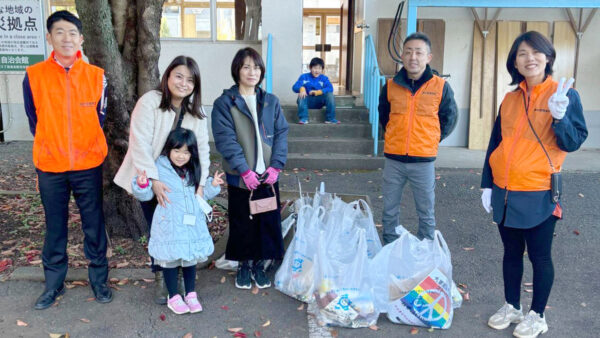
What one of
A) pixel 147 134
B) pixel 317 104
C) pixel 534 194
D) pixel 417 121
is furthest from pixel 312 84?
pixel 534 194

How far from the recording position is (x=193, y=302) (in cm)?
329

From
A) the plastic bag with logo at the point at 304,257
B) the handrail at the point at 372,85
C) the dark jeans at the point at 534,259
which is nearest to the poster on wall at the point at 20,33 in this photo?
the handrail at the point at 372,85

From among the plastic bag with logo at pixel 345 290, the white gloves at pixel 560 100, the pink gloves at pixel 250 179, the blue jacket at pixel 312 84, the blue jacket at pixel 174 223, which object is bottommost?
the plastic bag with logo at pixel 345 290

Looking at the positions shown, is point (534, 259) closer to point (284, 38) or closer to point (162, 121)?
point (162, 121)

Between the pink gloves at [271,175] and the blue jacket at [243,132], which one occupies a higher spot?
the blue jacket at [243,132]

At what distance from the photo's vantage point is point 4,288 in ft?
11.7

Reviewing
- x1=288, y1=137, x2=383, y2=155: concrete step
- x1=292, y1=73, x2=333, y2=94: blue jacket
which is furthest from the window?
x1=288, y1=137, x2=383, y2=155: concrete step

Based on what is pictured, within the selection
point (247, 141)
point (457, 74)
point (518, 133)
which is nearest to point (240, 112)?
point (247, 141)

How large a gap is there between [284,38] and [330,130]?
181cm

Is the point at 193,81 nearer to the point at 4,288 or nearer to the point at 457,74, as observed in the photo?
the point at 4,288

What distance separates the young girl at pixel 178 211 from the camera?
10.2 feet

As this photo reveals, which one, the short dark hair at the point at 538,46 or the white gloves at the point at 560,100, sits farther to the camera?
the short dark hair at the point at 538,46

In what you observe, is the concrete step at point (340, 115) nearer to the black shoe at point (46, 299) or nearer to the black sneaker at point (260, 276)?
the black sneaker at point (260, 276)

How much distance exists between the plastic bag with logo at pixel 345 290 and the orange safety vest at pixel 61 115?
1678 mm
